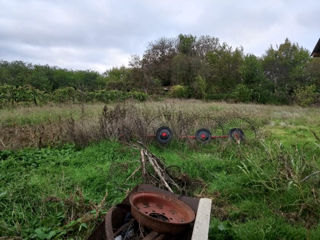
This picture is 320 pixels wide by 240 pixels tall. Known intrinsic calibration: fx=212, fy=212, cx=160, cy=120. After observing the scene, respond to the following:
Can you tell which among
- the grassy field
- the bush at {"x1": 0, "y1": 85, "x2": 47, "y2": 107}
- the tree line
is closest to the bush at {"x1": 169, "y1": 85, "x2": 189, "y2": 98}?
the tree line

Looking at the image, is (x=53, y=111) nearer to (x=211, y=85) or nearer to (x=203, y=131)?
(x=203, y=131)

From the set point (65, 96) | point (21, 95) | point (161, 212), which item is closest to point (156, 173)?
point (161, 212)

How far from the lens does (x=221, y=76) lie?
22.4 meters

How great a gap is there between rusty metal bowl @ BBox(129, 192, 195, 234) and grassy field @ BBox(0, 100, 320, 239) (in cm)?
47

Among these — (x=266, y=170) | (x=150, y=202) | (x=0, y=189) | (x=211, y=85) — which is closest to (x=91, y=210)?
(x=150, y=202)

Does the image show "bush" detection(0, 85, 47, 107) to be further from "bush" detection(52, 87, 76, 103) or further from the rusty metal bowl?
the rusty metal bowl

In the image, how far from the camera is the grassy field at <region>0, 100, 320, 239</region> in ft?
6.96

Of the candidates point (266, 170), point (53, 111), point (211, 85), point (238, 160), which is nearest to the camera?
point (266, 170)

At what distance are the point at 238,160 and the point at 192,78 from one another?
65.0 ft

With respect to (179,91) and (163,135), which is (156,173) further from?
(179,91)

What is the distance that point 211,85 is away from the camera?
2242cm

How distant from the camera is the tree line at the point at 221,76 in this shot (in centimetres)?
1861

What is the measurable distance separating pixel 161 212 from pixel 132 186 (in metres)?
1.18

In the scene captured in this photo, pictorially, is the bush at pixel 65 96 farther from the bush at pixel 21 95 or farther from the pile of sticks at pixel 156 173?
the pile of sticks at pixel 156 173
